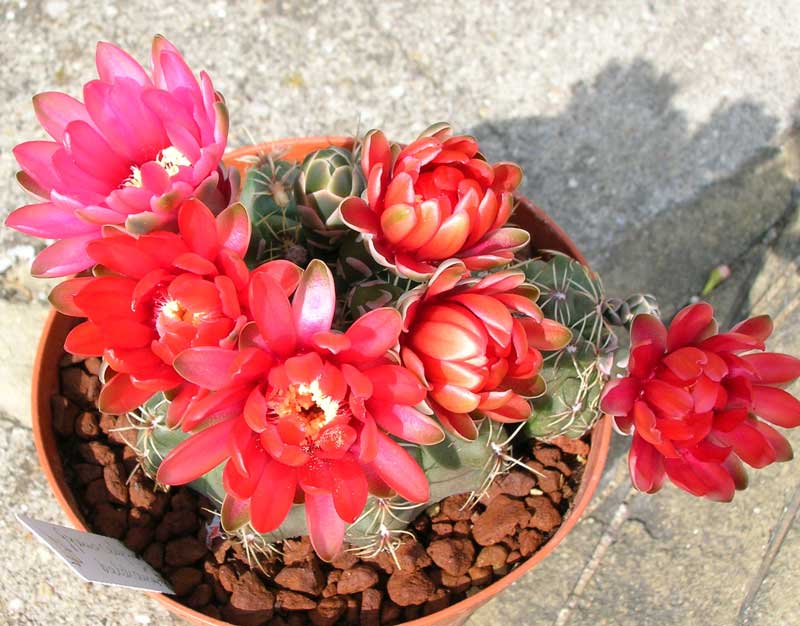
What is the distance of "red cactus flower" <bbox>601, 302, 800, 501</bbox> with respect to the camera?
997 mm

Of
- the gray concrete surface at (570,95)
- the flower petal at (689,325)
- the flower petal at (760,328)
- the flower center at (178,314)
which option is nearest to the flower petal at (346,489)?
the flower center at (178,314)

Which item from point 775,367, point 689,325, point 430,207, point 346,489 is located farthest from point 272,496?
point 775,367

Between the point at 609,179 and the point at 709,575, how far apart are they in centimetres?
94

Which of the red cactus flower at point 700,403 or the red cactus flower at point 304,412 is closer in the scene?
the red cactus flower at point 304,412

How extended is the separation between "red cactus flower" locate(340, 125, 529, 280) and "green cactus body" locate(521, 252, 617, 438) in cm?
28

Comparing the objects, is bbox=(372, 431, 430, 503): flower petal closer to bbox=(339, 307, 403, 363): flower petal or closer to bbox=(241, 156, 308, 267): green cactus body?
bbox=(339, 307, 403, 363): flower petal

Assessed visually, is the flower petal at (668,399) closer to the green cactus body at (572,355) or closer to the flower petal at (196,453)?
the green cactus body at (572,355)

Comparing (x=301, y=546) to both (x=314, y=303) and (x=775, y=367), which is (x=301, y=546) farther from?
(x=775, y=367)

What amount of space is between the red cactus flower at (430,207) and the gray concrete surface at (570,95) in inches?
40.3

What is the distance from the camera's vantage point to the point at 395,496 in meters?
1.10

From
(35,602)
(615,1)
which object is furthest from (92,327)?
(615,1)

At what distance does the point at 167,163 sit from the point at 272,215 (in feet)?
0.72

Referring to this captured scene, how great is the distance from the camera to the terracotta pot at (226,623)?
1316mm

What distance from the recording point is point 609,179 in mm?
2055
